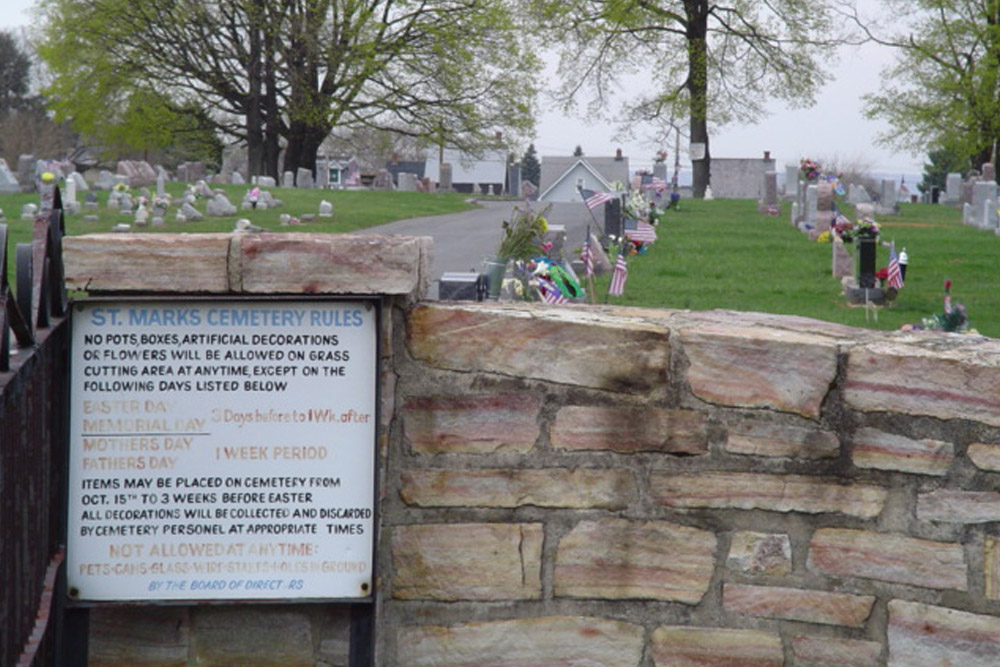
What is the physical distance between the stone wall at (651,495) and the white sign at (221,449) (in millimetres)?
120

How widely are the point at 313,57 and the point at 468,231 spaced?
15.8 metres

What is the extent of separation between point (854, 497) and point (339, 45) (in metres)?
33.8

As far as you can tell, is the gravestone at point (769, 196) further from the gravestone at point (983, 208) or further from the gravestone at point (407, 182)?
the gravestone at point (407, 182)

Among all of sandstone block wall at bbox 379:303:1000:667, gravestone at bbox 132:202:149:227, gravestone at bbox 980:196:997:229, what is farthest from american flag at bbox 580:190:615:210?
sandstone block wall at bbox 379:303:1000:667

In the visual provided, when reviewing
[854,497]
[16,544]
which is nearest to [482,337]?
[854,497]

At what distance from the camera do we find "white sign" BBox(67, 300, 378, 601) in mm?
3814

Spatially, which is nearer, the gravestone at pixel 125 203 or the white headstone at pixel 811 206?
the gravestone at pixel 125 203

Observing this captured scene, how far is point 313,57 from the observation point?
36719 mm

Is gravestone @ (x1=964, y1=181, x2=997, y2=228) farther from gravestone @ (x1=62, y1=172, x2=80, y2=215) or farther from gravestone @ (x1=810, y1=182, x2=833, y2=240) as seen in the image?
gravestone @ (x1=62, y1=172, x2=80, y2=215)

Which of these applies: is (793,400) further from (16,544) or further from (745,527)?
(16,544)

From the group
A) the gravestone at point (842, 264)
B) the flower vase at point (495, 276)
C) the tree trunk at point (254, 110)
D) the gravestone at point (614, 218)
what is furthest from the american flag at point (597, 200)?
the tree trunk at point (254, 110)

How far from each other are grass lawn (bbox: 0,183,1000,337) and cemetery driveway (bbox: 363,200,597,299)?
0.53 m

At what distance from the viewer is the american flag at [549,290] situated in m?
10.1

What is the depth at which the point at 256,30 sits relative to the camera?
3697 cm
